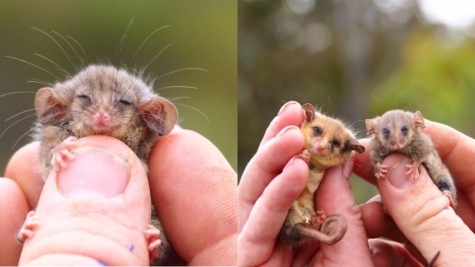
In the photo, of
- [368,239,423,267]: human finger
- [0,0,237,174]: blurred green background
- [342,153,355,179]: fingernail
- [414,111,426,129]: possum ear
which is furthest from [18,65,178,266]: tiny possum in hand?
[414,111,426,129]: possum ear

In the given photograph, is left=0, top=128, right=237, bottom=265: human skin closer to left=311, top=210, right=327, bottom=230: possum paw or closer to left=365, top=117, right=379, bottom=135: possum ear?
left=311, top=210, right=327, bottom=230: possum paw

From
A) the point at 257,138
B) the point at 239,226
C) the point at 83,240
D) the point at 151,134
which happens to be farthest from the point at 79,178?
the point at 257,138

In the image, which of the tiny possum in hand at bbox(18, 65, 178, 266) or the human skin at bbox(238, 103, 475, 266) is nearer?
the human skin at bbox(238, 103, 475, 266)

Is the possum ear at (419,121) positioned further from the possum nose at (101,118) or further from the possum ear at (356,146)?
the possum nose at (101,118)

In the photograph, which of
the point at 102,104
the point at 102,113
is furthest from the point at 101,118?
the point at 102,104

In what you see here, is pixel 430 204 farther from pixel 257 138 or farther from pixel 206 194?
pixel 257 138

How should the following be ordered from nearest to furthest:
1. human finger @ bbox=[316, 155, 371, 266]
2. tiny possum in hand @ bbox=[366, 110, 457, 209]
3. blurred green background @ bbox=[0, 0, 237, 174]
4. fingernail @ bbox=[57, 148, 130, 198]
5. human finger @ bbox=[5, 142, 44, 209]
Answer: fingernail @ bbox=[57, 148, 130, 198], human finger @ bbox=[316, 155, 371, 266], tiny possum in hand @ bbox=[366, 110, 457, 209], human finger @ bbox=[5, 142, 44, 209], blurred green background @ bbox=[0, 0, 237, 174]
